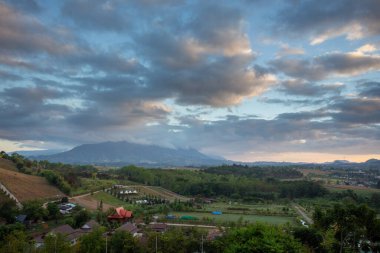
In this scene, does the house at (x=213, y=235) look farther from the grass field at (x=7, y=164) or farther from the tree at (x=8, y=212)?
the grass field at (x=7, y=164)

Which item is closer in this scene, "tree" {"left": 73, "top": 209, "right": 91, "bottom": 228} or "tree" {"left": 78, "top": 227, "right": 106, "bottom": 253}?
"tree" {"left": 78, "top": 227, "right": 106, "bottom": 253}

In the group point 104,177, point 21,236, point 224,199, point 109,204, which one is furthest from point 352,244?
point 104,177

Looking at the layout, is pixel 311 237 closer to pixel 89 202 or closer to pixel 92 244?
pixel 92 244

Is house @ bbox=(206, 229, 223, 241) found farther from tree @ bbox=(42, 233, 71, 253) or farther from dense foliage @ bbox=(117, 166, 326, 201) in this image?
dense foliage @ bbox=(117, 166, 326, 201)

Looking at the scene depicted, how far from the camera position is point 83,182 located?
76.2 meters

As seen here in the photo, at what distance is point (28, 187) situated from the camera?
58.1m

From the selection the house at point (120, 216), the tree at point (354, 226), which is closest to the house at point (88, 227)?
the house at point (120, 216)

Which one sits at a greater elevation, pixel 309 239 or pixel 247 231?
pixel 247 231

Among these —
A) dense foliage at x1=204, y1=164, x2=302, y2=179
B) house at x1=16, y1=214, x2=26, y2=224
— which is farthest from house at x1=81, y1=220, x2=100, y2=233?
dense foliage at x1=204, y1=164, x2=302, y2=179

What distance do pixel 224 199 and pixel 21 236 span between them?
55.1m

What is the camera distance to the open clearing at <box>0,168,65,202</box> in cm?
5338

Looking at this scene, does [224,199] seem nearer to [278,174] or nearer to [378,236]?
[378,236]

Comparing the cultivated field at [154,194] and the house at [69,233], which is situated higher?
the cultivated field at [154,194]

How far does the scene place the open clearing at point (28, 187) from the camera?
53375 mm
